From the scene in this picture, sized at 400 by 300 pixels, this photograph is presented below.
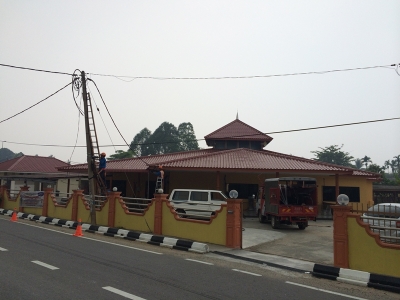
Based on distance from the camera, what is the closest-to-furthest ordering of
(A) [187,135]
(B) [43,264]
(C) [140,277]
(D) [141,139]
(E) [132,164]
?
(C) [140,277], (B) [43,264], (E) [132,164], (A) [187,135], (D) [141,139]

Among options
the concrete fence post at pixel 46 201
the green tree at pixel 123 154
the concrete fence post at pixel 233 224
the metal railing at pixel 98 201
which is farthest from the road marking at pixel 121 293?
the green tree at pixel 123 154

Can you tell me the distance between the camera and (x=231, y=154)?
2494 centimetres

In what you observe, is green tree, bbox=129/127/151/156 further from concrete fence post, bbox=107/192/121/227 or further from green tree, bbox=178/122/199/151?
concrete fence post, bbox=107/192/121/227

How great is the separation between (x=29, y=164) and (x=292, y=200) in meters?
33.0

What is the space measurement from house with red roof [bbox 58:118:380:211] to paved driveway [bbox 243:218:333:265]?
15.6 ft

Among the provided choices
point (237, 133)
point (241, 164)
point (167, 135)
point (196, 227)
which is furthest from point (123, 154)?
point (196, 227)

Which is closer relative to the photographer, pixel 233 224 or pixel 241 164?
pixel 233 224

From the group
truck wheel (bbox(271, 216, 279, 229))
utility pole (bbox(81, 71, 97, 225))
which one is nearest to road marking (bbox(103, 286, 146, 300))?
utility pole (bbox(81, 71, 97, 225))

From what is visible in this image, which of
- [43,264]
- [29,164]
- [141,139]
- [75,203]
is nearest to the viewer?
[43,264]

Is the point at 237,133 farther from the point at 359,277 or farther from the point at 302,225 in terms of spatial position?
the point at 359,277

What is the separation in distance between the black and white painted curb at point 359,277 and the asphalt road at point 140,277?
0.27m

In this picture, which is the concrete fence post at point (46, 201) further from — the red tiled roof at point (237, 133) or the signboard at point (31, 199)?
the red tiled roof at point (237, 133)

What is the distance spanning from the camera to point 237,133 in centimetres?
3108

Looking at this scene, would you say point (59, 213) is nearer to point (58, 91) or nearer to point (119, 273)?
point (58, 91)
